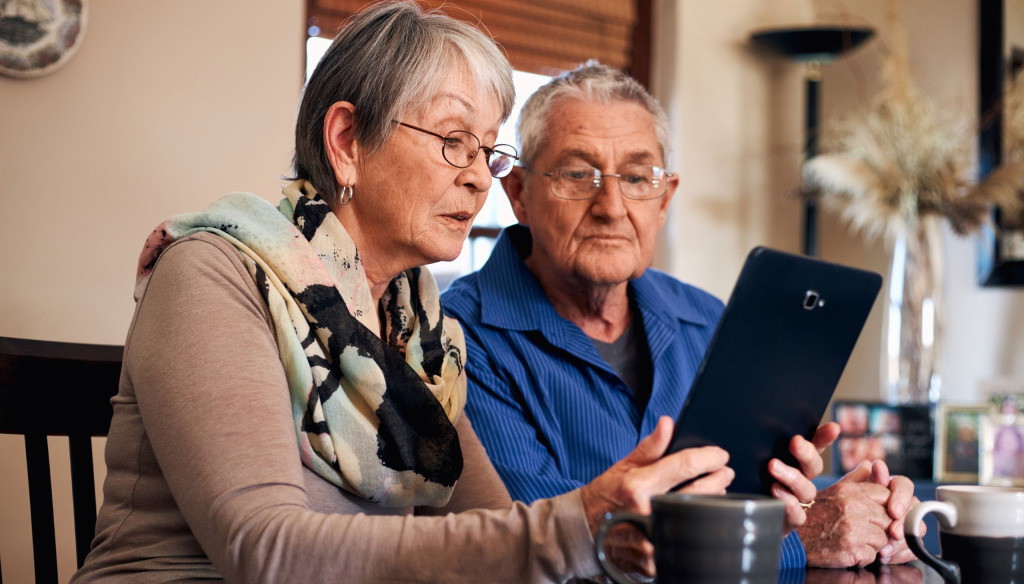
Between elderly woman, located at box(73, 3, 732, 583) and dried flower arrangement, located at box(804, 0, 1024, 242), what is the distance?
83.2 inches

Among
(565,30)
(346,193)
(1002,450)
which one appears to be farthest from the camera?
(565,30)

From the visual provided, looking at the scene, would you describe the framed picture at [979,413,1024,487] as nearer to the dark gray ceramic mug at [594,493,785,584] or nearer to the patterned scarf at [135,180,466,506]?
the patterned scarf at [135,180,466,506]

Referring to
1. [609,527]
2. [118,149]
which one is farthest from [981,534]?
[118,149]

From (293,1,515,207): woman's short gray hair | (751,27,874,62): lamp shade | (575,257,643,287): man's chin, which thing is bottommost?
(575,257,643,287): man's chin

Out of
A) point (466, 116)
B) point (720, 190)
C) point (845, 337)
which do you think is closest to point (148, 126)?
point (466, 116)

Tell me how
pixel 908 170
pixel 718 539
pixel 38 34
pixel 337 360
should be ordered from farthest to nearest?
pixel 908 170
pixel 38 34
pixel 337 360
pixel 718 539

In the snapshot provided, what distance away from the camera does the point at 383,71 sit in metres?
1.26

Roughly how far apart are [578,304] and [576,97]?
1.27 ft

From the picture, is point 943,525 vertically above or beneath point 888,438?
above

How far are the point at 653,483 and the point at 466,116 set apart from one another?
637 mm

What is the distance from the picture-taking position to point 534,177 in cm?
A: 179

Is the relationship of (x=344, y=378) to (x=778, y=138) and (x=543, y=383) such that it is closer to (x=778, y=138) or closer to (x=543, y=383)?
(x=543, y=383)

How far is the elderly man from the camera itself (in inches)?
62.2

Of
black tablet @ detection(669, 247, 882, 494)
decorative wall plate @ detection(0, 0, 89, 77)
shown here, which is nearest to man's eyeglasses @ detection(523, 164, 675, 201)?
black tablet @ detection(669, 247, 882, 494)
